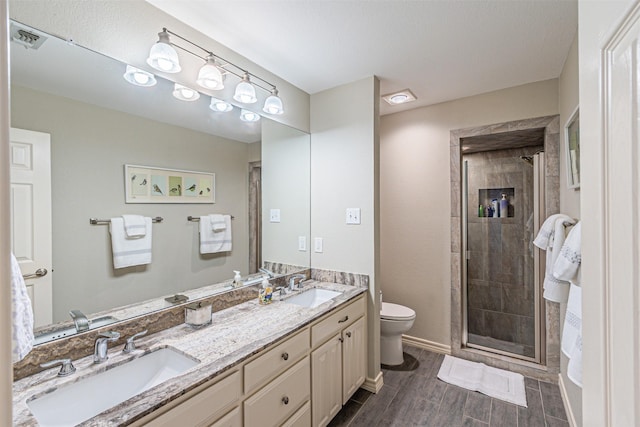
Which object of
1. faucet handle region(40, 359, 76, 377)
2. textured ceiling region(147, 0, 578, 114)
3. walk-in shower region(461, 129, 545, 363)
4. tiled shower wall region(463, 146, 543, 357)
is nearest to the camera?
faucet handle region(40, 359, 76, 377)

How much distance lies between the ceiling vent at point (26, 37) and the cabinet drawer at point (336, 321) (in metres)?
1.79

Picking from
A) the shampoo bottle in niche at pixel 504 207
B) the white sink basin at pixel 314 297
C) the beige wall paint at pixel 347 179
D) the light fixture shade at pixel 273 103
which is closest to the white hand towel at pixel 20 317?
the white sink basin at pixel 314 297

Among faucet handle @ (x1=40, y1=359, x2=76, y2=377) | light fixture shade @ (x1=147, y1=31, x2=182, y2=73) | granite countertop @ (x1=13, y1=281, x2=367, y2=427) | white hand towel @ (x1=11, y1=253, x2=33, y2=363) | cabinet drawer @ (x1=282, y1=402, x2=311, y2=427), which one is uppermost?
light fixture shade @ (x1=147, y1=31, x2=182, y2=73)

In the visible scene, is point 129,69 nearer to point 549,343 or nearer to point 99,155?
point 99,155

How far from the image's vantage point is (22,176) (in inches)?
42.3

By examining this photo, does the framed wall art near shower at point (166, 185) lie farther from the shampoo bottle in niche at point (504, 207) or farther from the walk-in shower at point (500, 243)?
the shampoo bottle in niche at point (504, 207)

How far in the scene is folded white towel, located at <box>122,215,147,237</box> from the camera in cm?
141

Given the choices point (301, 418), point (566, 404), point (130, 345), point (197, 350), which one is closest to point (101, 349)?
point (130, 345)

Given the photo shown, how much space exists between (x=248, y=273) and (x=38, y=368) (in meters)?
1.18

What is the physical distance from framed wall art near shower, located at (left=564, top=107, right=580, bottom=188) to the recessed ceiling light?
117cm

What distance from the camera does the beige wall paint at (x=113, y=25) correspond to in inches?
45.1

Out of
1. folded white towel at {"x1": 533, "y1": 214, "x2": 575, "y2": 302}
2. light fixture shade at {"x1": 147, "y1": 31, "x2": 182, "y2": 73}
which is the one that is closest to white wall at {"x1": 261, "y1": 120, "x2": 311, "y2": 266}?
light fixture shade at {"x1": 147, "y1": 31, "x2": 182, "y2": 73}

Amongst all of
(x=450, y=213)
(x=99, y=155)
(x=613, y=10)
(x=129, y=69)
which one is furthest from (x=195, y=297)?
Result: (x=450, y=213)

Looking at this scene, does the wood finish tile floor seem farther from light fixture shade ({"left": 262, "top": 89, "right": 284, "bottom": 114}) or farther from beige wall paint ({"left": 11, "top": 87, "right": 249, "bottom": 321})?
light fixture shade ({"left": 262, "top": 89, "right": 284, "bottom": 114})
